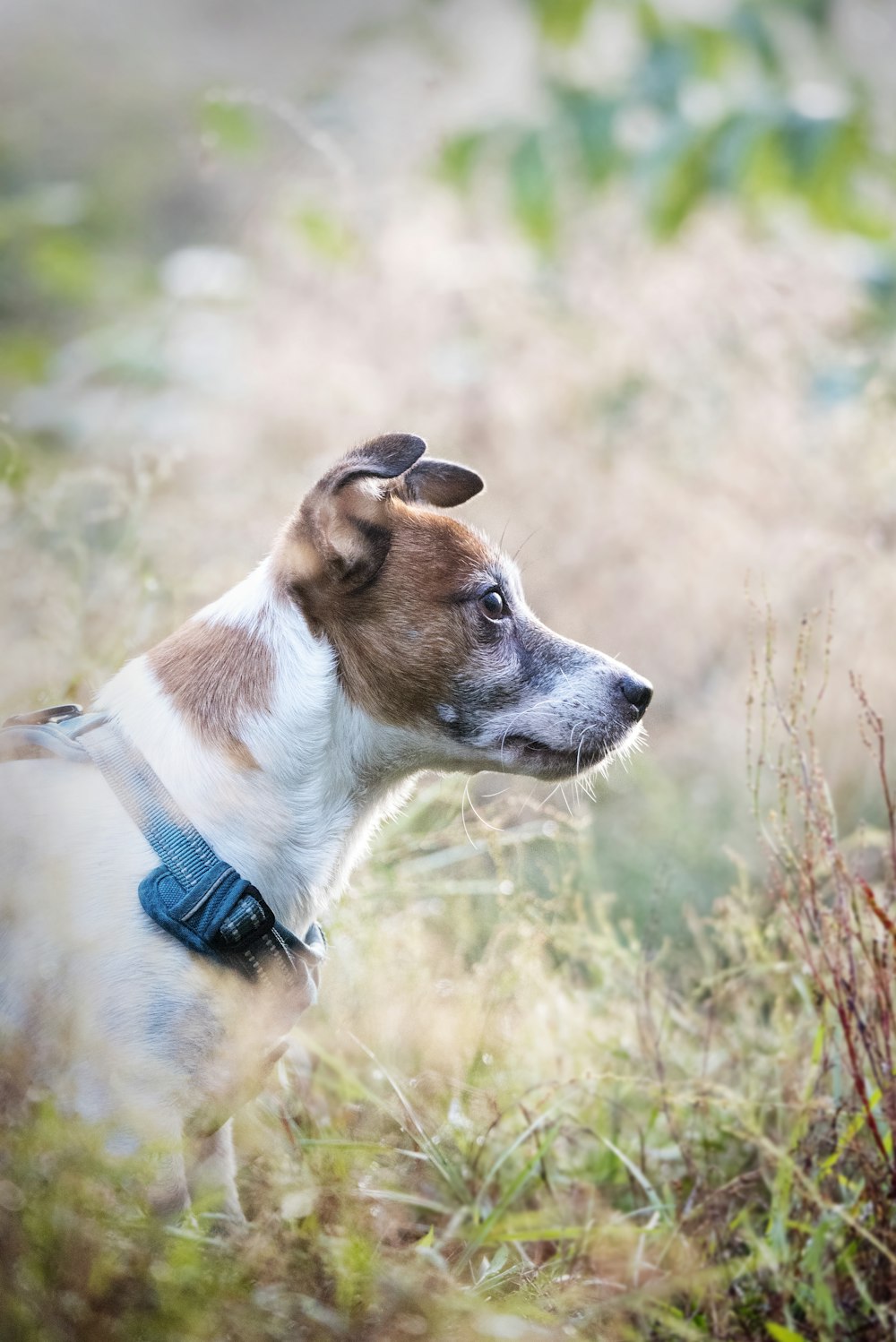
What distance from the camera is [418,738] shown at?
80.6 inches

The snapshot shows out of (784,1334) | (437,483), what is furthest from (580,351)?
(784,1334)

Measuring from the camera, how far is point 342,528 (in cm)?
201

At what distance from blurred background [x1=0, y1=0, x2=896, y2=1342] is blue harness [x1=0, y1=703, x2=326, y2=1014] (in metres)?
0.31

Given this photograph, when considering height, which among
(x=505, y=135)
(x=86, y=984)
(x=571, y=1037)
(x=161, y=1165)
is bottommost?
(x=571, y=1037)

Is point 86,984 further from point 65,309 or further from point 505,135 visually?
point 65,309

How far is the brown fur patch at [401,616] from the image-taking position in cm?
199

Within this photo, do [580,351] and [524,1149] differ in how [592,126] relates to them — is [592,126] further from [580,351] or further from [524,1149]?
[524,1149]

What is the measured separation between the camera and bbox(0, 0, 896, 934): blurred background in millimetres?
3953

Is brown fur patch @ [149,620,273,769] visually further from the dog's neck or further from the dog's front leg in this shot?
the dog's front leg

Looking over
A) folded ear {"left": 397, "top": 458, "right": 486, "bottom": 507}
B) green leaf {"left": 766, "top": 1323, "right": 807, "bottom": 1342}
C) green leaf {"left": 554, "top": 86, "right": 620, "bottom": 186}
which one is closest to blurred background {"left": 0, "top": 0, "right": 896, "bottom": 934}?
green leaf {"left": 554, "top": 86, "right": 620, "bottom": 186}

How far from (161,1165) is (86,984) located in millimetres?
269

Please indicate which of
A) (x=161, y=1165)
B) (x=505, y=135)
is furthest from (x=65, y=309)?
(x=161, y=1165)

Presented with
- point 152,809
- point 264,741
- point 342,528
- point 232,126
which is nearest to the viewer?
point 152,809

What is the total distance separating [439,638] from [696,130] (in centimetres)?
338
